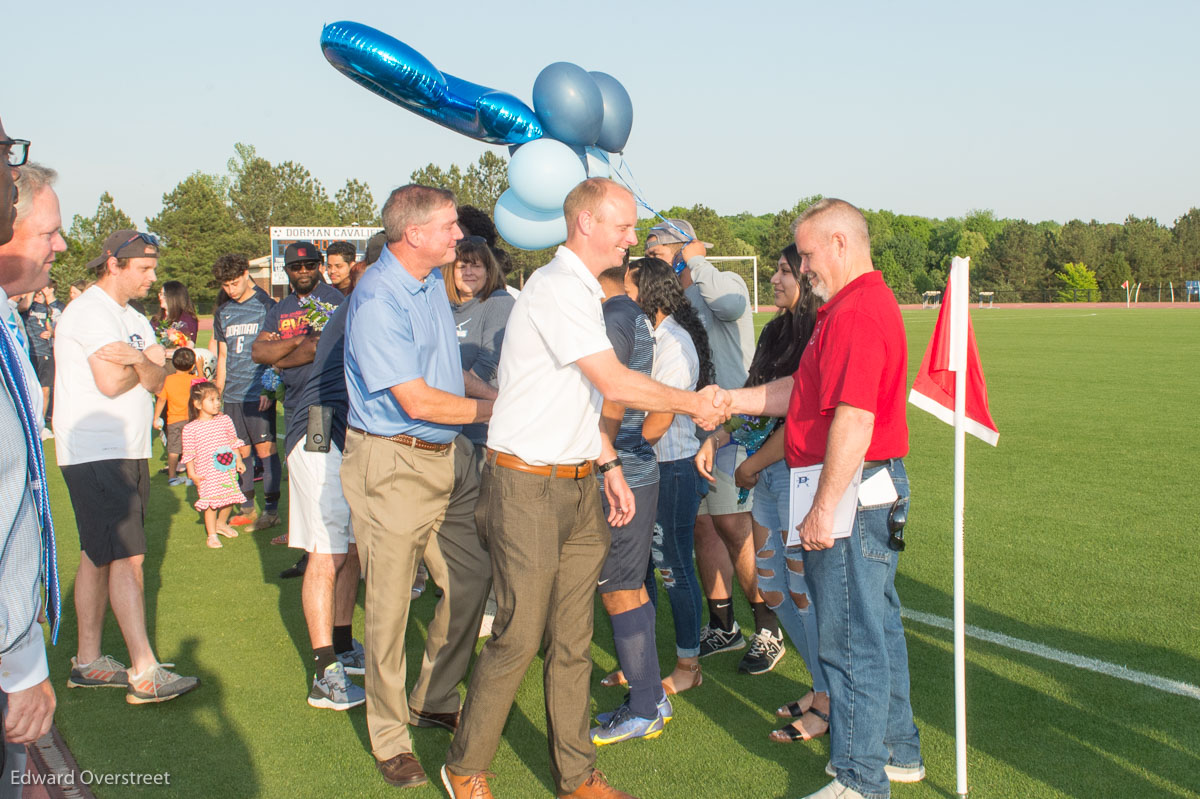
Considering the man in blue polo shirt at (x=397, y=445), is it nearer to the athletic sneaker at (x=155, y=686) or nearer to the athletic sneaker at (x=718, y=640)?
the athletic sneaker at (x=155, y=686)

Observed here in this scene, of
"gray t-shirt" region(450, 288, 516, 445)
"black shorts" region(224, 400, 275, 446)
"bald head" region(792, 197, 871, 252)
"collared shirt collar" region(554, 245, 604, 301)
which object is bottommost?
"black shorts" region(224, 400, 275, 446)

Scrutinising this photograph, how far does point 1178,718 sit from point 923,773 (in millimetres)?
1258

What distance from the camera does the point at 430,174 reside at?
2239 inches

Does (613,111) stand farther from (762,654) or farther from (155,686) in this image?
(155,686)

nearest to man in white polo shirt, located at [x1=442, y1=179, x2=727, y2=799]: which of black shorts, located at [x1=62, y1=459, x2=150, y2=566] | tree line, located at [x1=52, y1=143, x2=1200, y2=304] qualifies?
black shorts, located at [x1=62, y1=459, x2=150, y2=566]

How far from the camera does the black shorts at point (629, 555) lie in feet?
12.8

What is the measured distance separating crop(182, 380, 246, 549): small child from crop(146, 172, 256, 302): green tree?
5884 centimetres

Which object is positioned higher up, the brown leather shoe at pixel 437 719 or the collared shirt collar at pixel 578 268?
the collared shirt collar at pixel 578 268

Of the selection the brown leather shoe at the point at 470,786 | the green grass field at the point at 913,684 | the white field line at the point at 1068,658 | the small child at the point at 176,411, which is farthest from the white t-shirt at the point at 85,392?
the small child at the point at 176,411

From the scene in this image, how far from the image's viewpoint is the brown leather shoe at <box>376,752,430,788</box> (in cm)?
362

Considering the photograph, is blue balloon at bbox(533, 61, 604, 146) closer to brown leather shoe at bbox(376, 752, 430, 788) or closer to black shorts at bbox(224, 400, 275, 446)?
black shorts at bbox(224, 400, 275, 446)

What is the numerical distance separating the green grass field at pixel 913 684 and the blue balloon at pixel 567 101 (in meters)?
3.45

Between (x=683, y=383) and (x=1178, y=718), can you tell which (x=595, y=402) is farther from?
(x=1178, y=718)

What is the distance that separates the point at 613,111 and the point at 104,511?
4482 millimetres
